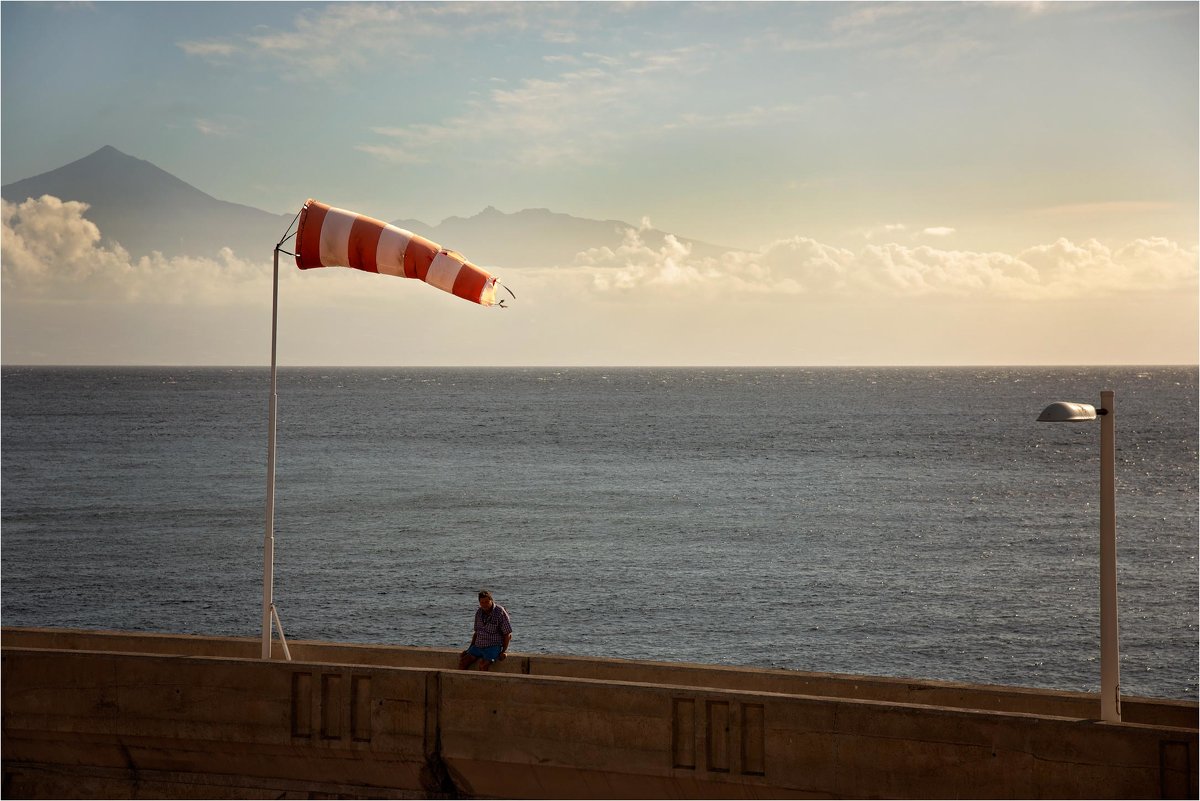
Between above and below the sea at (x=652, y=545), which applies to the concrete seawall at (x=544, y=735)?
above

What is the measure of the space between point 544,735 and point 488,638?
6.78 feet

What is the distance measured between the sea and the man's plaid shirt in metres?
18.6

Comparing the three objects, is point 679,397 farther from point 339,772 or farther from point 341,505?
point 339,772

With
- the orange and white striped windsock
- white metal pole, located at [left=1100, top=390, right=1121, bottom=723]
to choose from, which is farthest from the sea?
white metal pole, located at [left=1100, top=390, right=1121, bottom=723]

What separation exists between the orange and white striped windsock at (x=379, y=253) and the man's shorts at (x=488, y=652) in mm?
3748

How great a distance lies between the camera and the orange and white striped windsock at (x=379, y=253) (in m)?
12.6

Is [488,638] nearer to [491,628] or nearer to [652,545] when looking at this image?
[491,628]

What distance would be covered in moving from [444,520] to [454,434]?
2428 inches

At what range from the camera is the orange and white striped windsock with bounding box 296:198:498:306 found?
12.6 metres

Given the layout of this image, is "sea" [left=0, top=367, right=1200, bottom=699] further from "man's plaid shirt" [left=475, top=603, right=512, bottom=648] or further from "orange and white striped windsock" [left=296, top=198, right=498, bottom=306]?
"orange and white striped windsock" [left=296, top=198, right=498, bottom=306]

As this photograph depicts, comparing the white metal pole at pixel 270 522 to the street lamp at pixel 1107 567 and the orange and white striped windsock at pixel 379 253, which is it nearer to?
the orange and white striped windsock at pixel 379 253

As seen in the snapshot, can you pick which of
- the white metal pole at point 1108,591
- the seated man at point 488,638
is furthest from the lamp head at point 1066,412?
the seated man at point 488,638

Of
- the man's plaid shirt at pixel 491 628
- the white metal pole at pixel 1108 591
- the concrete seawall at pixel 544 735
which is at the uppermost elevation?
the white metal pole at pixel 1108 591

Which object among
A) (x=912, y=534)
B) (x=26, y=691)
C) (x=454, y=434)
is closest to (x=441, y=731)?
(x=26, y=691)
